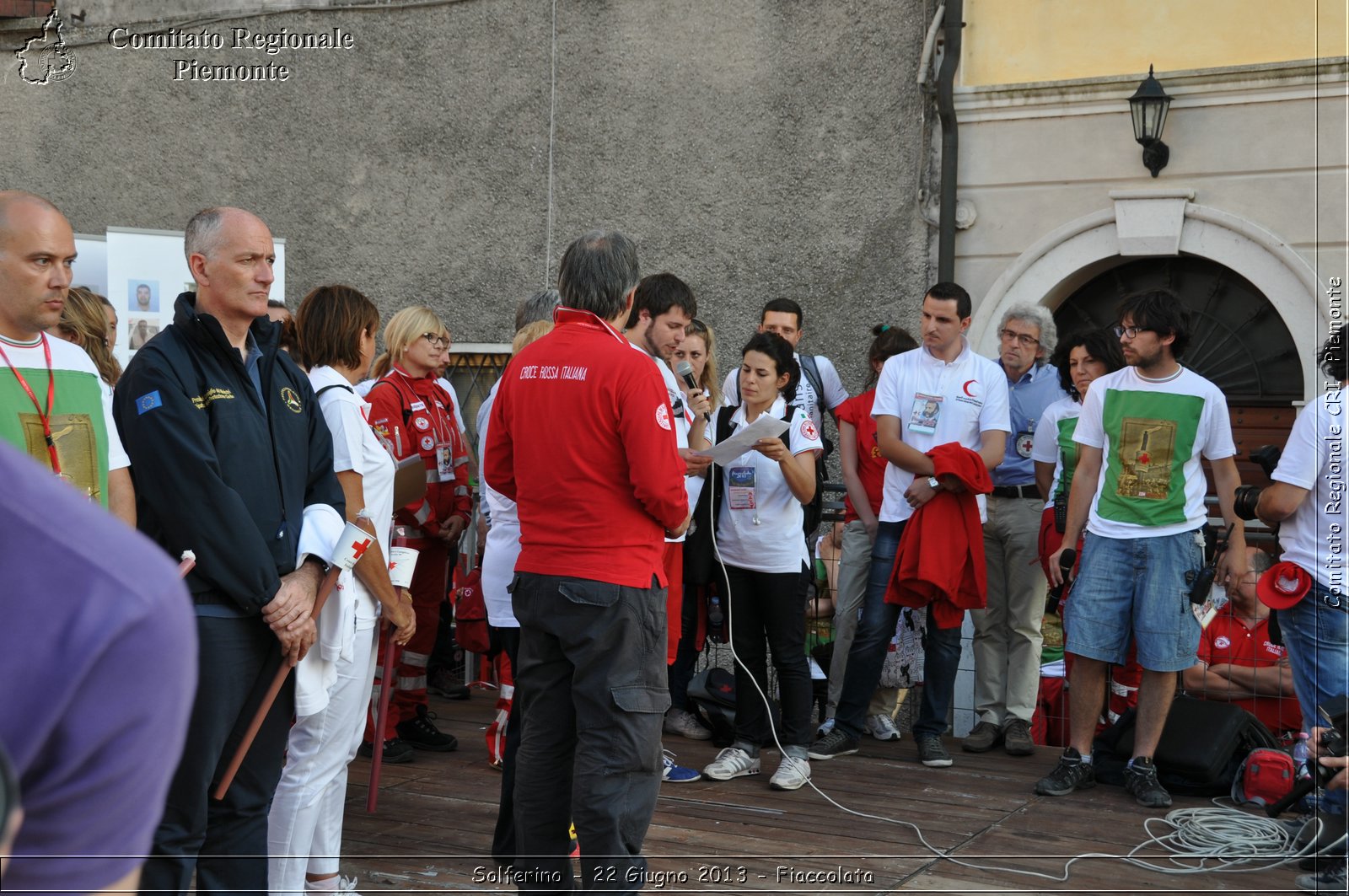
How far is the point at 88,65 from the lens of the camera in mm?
12539

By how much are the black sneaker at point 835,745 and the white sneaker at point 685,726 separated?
588 mm

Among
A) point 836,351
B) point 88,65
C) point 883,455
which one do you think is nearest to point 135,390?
point 883,455

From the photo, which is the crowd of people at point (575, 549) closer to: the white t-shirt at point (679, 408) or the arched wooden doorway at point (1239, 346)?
the white t-shirt at point (679, 408)

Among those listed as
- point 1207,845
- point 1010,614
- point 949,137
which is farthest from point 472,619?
point 949,137

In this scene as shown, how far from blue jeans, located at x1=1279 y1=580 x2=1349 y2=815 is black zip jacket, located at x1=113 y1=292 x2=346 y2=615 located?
3127mm

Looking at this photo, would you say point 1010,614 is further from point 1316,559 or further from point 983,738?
point 1316,559

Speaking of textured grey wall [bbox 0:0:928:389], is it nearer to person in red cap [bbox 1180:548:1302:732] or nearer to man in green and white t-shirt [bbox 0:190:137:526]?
person in red cap [bbox 1180:548:1302:732]

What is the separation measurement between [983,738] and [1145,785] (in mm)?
1023

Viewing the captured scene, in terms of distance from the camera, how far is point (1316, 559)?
4.19 m

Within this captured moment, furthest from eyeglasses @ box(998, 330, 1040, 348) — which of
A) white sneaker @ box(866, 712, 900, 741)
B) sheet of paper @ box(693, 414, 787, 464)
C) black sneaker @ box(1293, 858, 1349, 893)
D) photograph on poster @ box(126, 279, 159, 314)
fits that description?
photograph on poster @ box(126, 279, 159, 314)

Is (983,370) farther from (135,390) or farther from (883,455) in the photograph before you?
(135,390)

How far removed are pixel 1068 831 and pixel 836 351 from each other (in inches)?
207

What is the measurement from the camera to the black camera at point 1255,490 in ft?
14.8

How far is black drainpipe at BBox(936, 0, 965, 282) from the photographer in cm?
891
